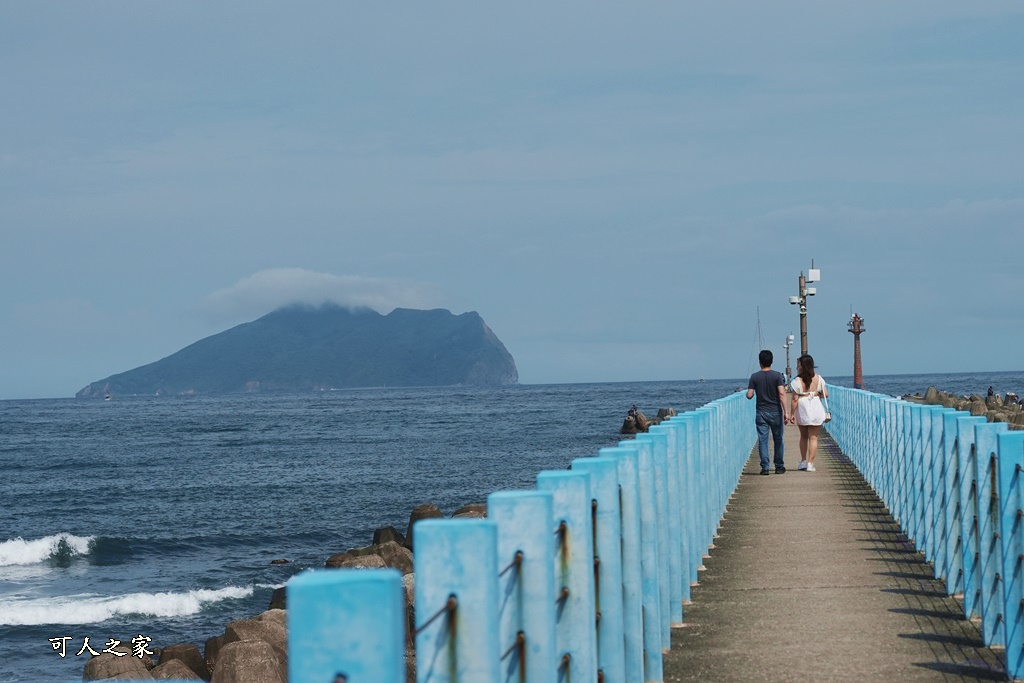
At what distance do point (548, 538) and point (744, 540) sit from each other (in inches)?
308

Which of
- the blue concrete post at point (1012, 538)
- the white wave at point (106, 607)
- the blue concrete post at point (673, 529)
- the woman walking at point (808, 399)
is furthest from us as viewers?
the white wave at point (106, 607)

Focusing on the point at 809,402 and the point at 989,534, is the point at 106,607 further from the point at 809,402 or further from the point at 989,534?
the point at 989,534

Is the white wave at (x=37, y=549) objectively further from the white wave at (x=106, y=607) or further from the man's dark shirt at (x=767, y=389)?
the man's dark shirt at (x=767, y=389)

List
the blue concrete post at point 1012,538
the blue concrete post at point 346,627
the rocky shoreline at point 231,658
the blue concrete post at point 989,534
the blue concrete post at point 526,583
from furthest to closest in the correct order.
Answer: the rocky shoreline at point 231,658 → the blue concrete post at point 989,534 → the blue concrete post at point 1012,538 → the blue concrete post at point 526,583 → the blue concrete post at point 346,627

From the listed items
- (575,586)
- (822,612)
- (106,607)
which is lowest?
(106,607)

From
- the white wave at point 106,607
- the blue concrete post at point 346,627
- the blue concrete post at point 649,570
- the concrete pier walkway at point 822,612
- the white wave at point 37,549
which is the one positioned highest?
the blue concrete post at point 346,627

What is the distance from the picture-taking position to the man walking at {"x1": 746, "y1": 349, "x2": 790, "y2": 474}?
18125 millimetres

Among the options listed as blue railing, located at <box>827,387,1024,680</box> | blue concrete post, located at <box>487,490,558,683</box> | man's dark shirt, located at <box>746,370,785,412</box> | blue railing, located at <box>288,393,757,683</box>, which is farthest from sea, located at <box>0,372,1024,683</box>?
blue concrete post, located at <box>487,490,558,683</box>

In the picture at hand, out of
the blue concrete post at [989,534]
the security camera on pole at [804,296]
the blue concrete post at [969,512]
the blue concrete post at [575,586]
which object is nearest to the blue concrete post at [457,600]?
the blue concrete post at [575,586]

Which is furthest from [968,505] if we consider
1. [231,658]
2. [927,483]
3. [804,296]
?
[804,296]

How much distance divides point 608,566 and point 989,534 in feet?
8.55

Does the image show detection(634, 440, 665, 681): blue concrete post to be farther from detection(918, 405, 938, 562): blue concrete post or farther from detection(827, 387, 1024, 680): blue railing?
detection(918, 405, 938, 562): blue concrete post

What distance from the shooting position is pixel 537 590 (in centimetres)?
382

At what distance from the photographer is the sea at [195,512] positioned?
22359 millimetres
